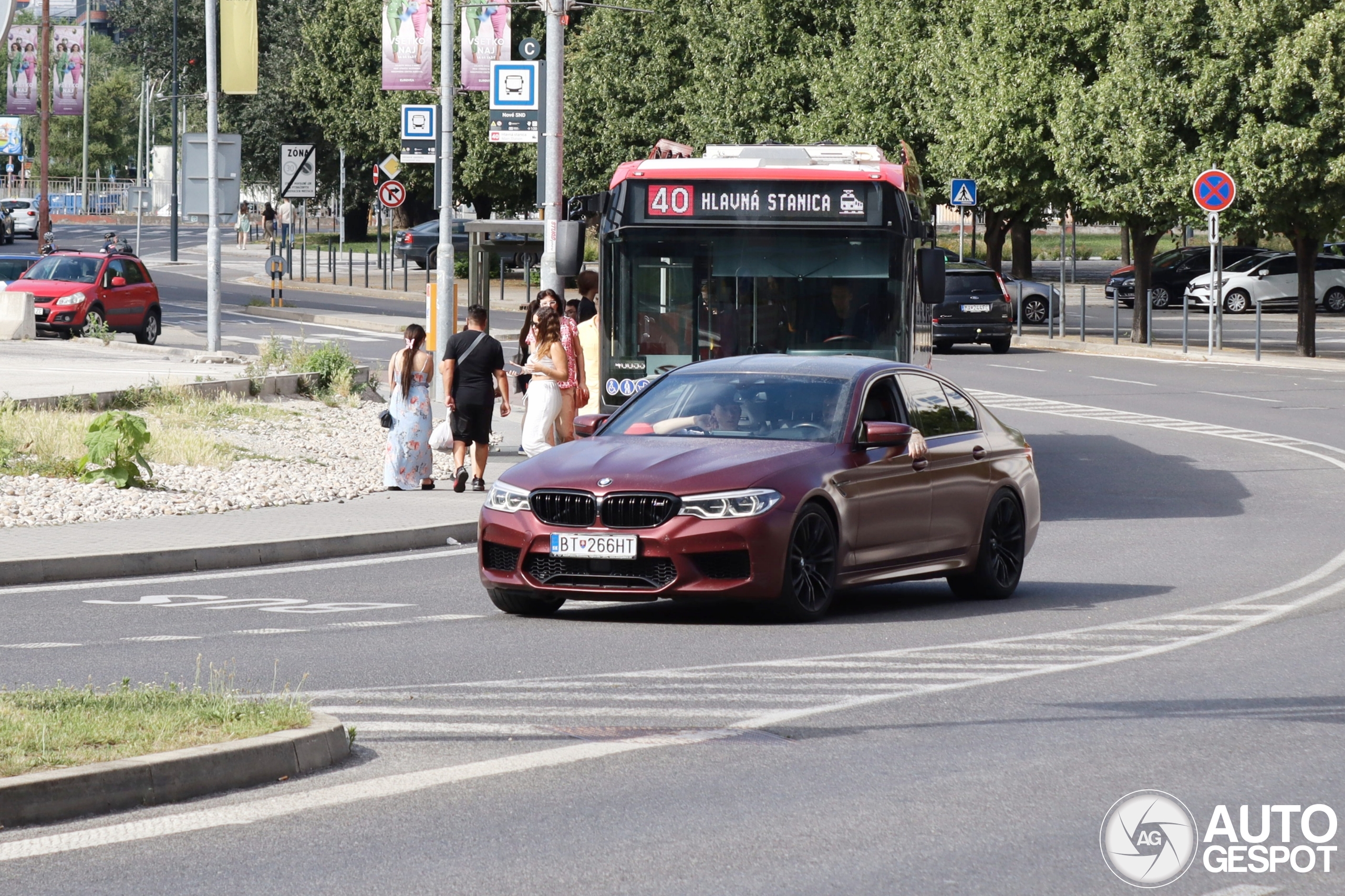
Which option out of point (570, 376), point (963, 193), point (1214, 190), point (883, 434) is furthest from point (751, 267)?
point (963, 193)

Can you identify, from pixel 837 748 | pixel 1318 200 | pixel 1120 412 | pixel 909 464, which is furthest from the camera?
pixel 1318 200

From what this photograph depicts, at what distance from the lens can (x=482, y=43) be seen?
40.6 meters

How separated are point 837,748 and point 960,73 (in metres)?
41.8

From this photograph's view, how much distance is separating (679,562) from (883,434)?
1531mm

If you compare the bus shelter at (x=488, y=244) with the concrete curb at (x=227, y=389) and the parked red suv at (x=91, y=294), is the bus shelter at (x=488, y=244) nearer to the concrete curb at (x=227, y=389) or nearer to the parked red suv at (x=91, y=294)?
the concrete curb at (x=227, y=389)

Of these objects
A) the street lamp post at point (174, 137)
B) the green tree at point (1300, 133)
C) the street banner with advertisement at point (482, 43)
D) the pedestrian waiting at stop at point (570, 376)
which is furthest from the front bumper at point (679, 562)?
the street lamp post at point (174, 137)

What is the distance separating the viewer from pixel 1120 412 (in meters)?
27.8

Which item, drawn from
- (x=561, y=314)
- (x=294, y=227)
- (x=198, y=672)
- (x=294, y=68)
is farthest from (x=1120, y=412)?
(x=294, y=227)

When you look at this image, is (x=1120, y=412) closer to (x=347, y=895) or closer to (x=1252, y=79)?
(x=1252, y=79)

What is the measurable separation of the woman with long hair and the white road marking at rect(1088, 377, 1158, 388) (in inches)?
697

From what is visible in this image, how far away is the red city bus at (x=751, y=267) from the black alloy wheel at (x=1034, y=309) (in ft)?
111

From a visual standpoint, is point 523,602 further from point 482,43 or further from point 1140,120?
point 1140,120

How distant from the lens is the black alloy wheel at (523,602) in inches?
443

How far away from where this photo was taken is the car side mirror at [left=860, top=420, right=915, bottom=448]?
11383mm
